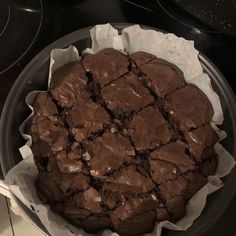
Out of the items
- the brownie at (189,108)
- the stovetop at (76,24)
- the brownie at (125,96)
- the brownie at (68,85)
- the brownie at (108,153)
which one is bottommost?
the brownie at (108,153)

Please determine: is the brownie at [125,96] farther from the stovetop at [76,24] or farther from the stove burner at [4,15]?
the stove burner at [4,15]

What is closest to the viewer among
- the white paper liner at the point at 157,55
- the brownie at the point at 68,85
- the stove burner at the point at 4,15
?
the white paper liner at the point at 157,55

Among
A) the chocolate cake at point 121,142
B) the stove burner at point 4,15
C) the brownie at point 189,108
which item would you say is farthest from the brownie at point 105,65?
the stove burner at point 4,15

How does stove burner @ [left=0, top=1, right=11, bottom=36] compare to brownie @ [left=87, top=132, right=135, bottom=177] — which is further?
stove burner @ [left=0, top=1, right=11, bottom=36]

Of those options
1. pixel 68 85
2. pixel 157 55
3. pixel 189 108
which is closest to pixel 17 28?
pixel 68 85

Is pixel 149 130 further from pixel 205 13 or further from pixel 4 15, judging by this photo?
pixel 4 15

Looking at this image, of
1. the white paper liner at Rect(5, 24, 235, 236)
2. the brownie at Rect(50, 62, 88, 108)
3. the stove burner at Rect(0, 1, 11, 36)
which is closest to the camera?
the white paper liner at Rect(5, 24, 235, 236)

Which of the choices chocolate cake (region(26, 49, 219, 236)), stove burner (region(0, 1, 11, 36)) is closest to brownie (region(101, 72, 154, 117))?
chocolate cake (region(26, 49, 219, 236))

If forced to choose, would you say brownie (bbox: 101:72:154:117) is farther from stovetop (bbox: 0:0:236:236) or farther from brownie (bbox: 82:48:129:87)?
stovetop (bbox: 0:0:236:236)
